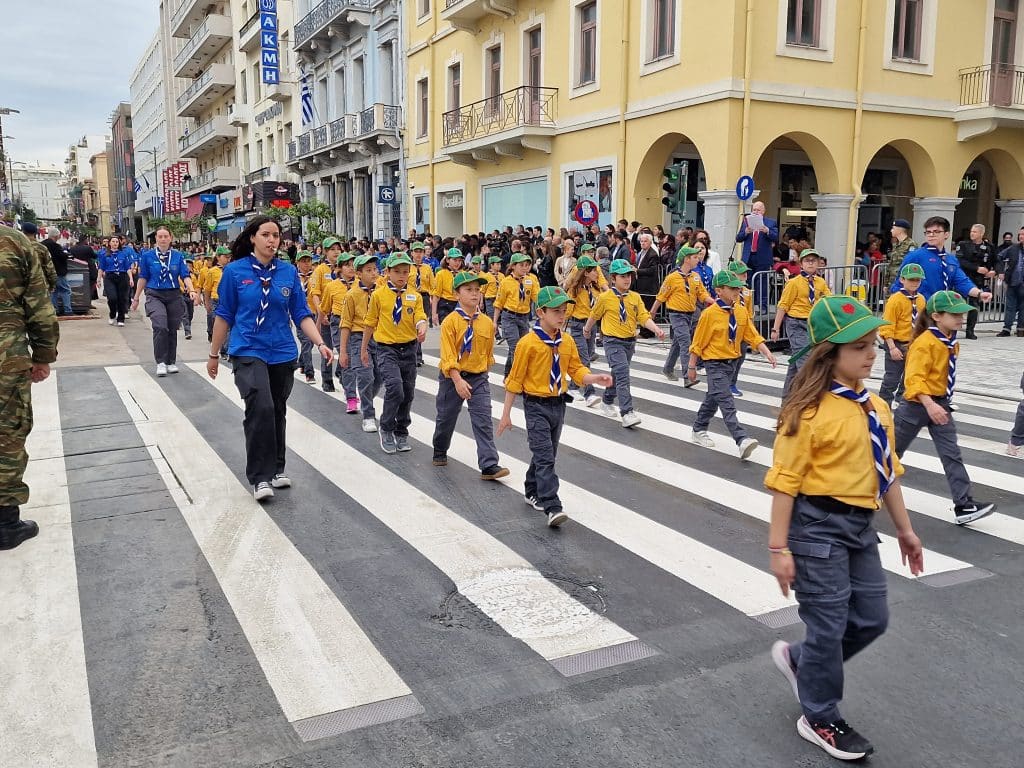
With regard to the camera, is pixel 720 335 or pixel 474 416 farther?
pixel 720 335

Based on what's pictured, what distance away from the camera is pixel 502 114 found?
972 inches

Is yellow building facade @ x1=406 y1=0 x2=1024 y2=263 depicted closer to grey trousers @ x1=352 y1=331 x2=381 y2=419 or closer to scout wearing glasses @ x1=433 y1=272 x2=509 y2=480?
grey trousers @ x1=352 y1=331 x2=381 y2=419

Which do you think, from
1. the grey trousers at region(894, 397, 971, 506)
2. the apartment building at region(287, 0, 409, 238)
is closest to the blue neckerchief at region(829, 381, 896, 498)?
the grey trousers at region(894, 397, 971, 506)

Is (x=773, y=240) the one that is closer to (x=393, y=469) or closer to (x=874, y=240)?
(x=874, y=240)

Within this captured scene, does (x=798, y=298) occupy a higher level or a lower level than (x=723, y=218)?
lower

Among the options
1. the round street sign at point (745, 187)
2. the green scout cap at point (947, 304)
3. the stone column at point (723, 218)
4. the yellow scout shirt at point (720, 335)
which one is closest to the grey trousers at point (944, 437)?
the green scout cap at point (947, 304)

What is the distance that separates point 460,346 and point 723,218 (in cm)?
1237

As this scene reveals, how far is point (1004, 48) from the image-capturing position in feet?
71.3

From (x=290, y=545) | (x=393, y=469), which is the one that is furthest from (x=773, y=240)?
(x=290, y=545)

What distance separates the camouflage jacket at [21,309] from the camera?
5441mm

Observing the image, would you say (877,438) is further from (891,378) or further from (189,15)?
(189,15)

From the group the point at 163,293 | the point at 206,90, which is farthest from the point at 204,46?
the point at 163,293

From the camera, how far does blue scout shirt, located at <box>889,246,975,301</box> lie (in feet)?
31.4

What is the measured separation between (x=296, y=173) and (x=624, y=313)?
37674 millimetres
